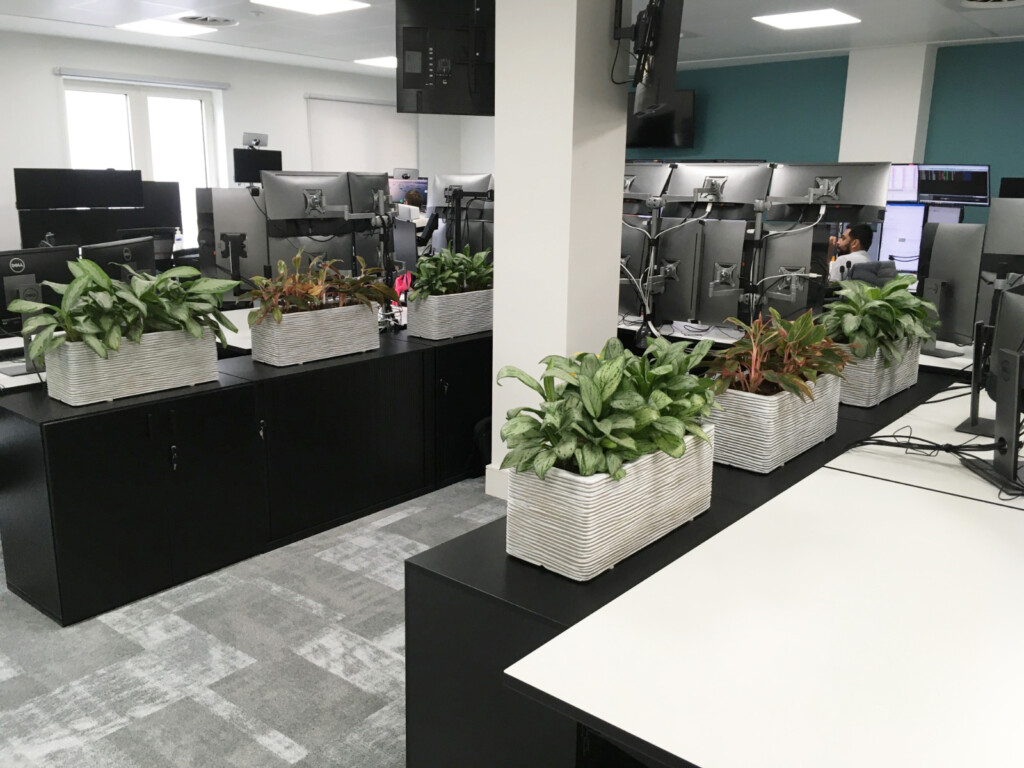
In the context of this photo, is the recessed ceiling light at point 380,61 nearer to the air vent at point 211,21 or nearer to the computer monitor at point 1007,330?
the air vent at point 211,21

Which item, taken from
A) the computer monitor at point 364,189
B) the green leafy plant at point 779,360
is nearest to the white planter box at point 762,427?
the green leafy plant at point 779,360

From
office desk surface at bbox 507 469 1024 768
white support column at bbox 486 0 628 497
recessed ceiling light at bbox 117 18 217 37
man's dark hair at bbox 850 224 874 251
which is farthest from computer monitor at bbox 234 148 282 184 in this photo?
office desk surface at bbox 507 469 1024 768

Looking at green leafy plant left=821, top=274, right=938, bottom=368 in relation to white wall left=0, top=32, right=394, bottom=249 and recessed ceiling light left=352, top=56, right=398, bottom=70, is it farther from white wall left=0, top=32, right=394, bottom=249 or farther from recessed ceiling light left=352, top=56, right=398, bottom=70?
white wall left=0, top=32, right=394, bottom=249

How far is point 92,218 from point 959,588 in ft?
20.0

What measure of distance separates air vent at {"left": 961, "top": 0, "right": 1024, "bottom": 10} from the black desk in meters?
→ 5.26

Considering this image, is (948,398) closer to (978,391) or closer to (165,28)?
(978,391)

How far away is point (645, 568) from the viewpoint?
157 centimetres

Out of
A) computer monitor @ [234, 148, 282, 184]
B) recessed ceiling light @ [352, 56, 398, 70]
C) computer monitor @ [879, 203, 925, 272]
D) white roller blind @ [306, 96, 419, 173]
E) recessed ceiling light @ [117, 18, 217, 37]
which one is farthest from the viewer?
white roller blind @ [306, 96, 419, 173]

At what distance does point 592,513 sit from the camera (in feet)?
4.83

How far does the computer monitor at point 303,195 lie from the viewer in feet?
12.8

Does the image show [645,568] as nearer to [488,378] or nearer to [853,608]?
[853,608]

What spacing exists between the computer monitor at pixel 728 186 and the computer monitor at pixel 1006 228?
92 centimetres

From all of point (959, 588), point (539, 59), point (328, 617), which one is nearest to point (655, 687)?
point (959, 588)

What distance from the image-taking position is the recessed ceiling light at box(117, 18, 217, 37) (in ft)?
22.5
